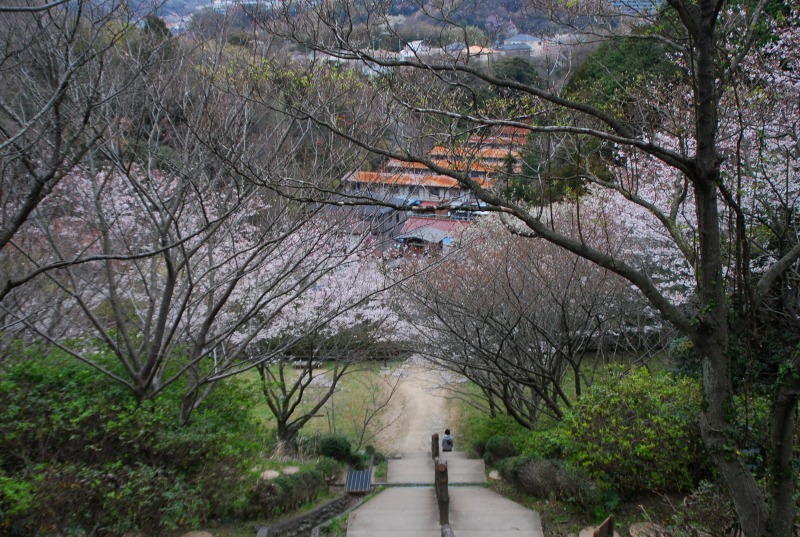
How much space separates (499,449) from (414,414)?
16.1 feet

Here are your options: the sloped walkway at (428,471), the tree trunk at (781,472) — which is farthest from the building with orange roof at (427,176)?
the sloped walkway at (428,471)

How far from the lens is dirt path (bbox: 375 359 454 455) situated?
13.2 metres

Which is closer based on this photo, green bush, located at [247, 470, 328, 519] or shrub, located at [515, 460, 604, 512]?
shrub, located at [515, 460, 604, 512]

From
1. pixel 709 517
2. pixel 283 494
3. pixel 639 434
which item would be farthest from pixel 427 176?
pixel 709 517

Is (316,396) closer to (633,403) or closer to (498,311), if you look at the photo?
(498,311)

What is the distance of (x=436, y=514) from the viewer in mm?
7391

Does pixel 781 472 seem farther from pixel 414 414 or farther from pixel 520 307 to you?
pixel 414 414

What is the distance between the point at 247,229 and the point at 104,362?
576 centimetres

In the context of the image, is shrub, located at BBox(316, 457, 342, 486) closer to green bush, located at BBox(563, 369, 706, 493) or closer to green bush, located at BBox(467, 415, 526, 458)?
green bush, located at BBox(467, 415, 526, 458)

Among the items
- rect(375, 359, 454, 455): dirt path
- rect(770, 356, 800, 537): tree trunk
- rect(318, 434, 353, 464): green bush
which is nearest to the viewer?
rect(770, 356, 800, 537): tree trunk

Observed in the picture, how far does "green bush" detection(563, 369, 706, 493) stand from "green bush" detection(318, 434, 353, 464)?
5026mm

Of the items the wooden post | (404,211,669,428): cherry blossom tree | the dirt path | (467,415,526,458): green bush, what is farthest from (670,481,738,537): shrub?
the dirt path

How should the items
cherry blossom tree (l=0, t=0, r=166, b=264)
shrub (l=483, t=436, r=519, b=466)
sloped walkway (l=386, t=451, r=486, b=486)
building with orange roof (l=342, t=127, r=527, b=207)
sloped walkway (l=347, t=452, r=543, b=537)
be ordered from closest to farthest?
cherry blossom tree (l=0, t=0, r=166, b=264) → building with orange roof (l=342, t=127, r=527, b=207) → sloped walkway (l=347, t=452, r=543, b=537) → sloped walkway (l=386, t=451, r=486, b=486) → shrub (l=483, t=436, r=519, b=466)

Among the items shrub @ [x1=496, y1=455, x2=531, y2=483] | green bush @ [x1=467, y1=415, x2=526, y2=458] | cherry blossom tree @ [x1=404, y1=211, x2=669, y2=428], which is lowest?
shrub @ [x1=496, y1=455, x2=531, y2=483]
